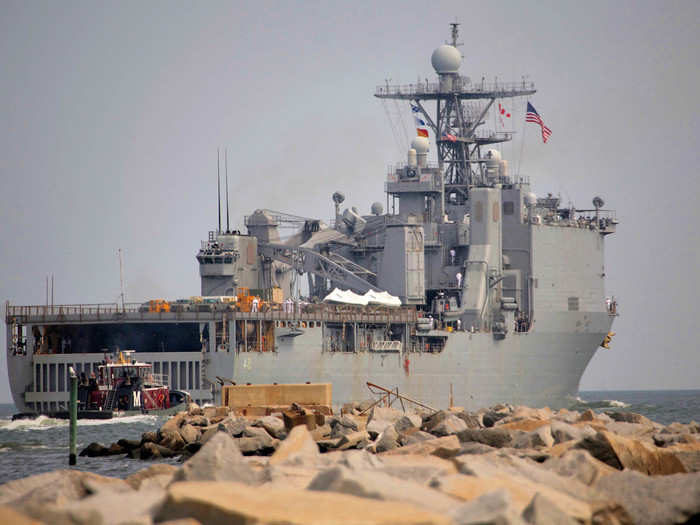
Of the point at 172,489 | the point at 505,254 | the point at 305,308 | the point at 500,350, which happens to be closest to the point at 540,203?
the point at 505,254

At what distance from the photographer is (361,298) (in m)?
62.6

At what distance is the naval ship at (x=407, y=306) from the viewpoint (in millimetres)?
56812

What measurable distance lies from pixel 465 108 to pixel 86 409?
34.0m

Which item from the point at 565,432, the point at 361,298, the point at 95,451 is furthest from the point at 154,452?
the point at 361,298

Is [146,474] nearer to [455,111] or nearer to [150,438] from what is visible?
[150,438]

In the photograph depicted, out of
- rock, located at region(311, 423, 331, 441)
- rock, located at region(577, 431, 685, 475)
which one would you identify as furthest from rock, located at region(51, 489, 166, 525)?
rock, located at region(311, 423, 331, 441)

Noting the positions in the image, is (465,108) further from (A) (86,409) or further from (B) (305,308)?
(A) (86,409)

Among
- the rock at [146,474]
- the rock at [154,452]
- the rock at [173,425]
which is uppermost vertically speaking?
the rock at [146,474]

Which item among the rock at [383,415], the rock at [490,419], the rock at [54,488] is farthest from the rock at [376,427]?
the rock at [54,488]

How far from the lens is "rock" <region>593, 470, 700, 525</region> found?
13758 millimetres

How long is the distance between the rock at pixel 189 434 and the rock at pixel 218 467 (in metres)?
16.1

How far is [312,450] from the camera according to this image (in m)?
19.7

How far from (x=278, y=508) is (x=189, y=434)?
20.8 m

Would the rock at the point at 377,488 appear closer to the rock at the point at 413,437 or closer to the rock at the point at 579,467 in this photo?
the rock at the point at 579,467
